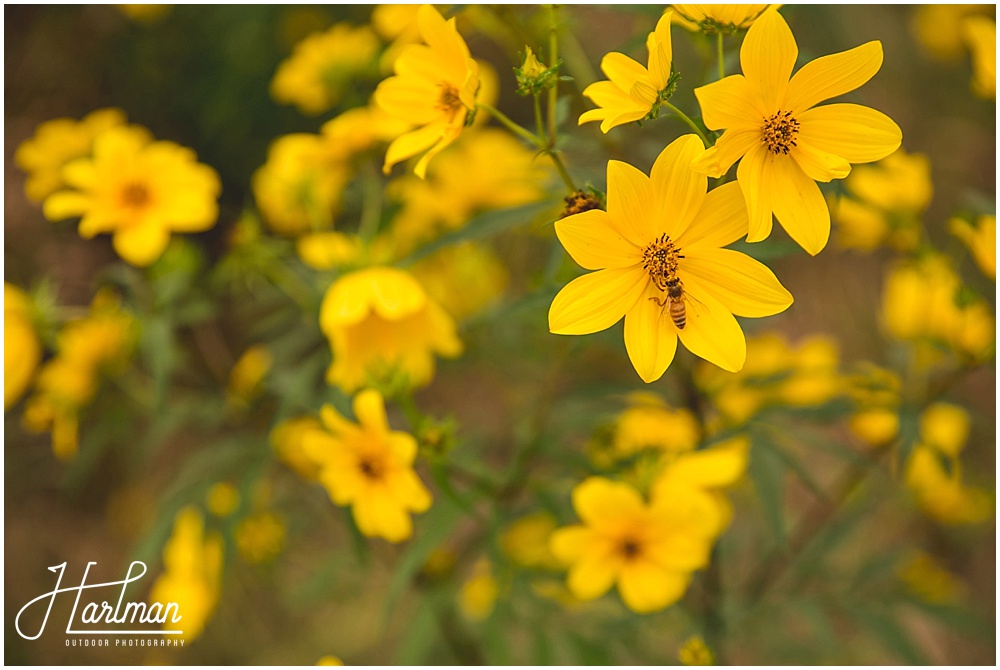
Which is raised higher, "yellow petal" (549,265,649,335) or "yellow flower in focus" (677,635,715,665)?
"yellow petal" (549,265,649,335)

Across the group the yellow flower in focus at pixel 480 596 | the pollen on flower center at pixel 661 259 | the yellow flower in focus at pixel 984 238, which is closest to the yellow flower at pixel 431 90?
the pollen on flower center at pixel 661 259

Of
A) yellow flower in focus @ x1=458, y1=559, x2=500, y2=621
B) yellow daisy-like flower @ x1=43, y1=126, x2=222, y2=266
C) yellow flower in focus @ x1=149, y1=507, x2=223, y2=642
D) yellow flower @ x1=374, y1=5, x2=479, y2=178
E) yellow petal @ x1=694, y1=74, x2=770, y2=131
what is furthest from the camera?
yellow flower in focus @ x1=458, y1=559, x2=500, y2=621

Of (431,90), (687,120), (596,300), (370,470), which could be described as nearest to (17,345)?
(370,470)

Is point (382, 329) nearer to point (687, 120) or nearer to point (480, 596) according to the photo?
point (687, 120)

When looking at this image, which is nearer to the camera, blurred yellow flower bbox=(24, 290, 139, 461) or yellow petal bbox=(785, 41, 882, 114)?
yellow petal bbox=(785, 41, 882, 114)

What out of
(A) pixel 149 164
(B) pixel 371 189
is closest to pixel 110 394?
(A) pixel 149 164

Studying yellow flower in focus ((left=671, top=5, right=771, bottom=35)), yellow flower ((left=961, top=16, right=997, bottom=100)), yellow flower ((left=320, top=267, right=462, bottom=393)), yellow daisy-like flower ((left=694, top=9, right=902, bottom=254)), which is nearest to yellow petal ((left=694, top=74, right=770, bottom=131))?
yellow daisy-like flower ((left=694, top=9, right=902, bottom=254))

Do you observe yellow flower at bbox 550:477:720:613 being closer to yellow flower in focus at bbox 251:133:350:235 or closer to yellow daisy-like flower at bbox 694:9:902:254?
yellow daisy-like flower at bbox 694:9:902:254
